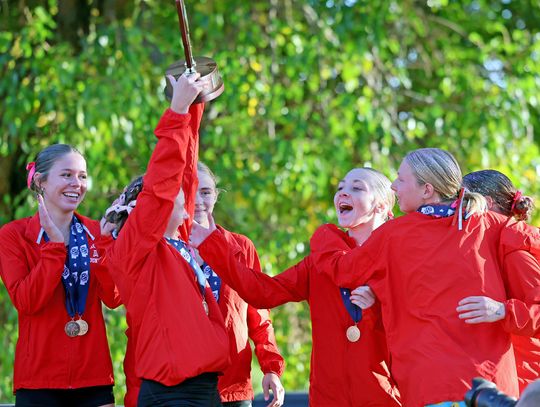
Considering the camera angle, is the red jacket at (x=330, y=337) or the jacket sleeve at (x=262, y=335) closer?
the red jacket at (x=330, y=337)

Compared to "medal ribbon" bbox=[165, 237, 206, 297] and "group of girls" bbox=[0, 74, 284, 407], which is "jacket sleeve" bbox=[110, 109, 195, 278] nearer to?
"group of girls" bbox=[0, 74, 284, 407]

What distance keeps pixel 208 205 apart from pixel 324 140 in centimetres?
320

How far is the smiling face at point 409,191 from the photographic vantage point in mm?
3857

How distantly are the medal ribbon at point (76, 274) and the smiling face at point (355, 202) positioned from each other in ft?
3.55

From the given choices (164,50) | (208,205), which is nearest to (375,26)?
(164,50)

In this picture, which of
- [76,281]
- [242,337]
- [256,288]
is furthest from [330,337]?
[76,281]

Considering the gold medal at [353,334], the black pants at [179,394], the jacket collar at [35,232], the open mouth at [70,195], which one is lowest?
the black pants at [179,394]

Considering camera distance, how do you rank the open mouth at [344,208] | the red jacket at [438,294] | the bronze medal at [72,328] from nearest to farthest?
the red jacket at [438,294] < the bronze medal at [72,328] < the open mouth at [344,208]

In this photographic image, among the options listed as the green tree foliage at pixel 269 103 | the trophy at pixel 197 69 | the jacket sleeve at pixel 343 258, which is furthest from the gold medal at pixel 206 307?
the green tree foliage at pixel 269 103

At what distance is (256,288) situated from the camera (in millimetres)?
4082

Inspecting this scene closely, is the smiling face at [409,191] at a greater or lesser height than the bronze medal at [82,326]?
greater

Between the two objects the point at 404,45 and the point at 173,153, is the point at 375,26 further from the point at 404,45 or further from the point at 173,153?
the point at 173,153

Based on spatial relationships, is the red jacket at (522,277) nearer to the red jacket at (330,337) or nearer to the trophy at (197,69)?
the red jacket at (330,337)

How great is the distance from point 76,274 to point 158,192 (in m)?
0.90
